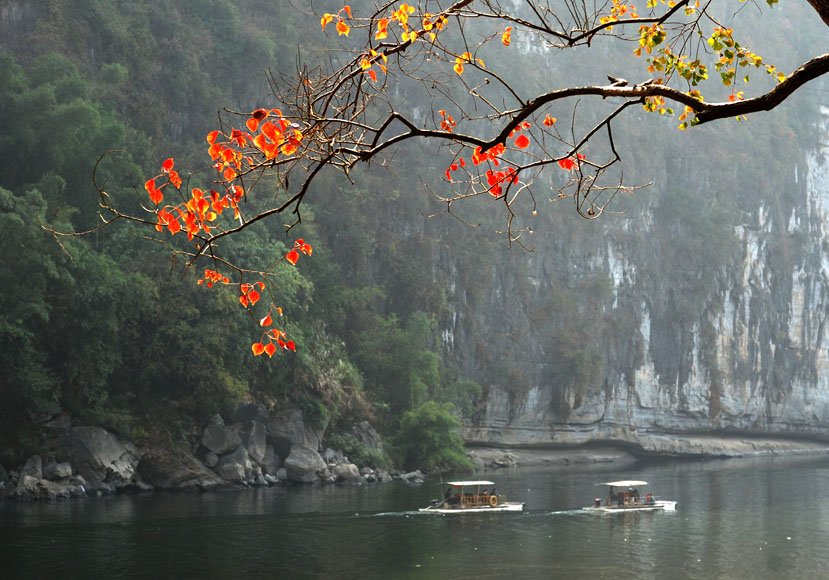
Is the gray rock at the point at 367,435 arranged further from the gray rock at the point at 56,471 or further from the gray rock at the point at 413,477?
the gray rock at the point at 56,471

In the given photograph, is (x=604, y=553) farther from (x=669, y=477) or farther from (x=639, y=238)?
(x=639, y=238)

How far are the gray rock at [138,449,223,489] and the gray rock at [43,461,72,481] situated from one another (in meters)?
2.93

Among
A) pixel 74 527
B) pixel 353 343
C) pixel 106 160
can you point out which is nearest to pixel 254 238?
pixel 106 160

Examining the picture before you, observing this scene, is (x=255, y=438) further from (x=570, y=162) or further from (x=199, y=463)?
(x=570, y=162)

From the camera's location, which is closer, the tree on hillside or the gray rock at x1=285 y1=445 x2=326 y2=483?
the tree on hillside

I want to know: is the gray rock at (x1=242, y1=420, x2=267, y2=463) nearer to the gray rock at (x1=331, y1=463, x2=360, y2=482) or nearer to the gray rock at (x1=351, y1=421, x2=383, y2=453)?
the gray rock at (x1=331, y1=463, x2=360, y2=482)

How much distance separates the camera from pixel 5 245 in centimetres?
2488

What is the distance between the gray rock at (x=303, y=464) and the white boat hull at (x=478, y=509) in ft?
25.8

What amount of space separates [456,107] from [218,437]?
16.8m

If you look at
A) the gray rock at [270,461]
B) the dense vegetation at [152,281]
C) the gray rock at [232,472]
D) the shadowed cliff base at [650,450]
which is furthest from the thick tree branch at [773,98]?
the shadowed cliff base at [650,450]

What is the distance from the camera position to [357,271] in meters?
43.2

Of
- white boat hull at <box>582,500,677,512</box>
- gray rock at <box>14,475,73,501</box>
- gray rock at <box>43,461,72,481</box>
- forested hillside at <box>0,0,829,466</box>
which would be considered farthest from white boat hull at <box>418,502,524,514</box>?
gray rock at <box>43,461,72,481</box>

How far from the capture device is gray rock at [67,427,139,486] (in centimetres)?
2634

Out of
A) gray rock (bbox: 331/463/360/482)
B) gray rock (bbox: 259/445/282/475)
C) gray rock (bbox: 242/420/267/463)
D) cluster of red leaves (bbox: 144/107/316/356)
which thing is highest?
cluster of red leaves (bbox: 144/107/316/356)
